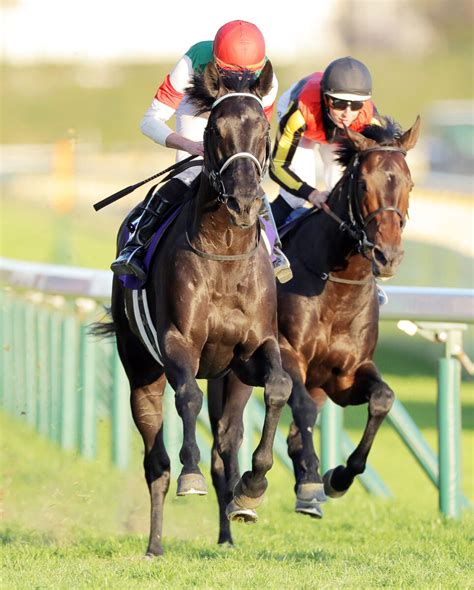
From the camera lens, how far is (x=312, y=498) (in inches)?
228

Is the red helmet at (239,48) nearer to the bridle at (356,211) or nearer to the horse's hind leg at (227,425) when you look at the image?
the bridle at (356,211)

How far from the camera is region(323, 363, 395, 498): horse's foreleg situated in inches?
239

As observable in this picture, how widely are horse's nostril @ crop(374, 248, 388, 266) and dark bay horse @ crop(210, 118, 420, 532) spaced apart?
0.09 metres

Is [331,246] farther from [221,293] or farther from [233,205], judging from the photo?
[233,205]

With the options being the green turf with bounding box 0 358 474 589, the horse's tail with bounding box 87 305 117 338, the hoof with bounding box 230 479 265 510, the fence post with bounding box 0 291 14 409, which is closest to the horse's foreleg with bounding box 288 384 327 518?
the green turf with bounding box 0 358 474 589

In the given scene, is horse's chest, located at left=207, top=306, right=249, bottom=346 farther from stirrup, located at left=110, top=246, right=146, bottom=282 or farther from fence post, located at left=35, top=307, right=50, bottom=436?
fence post, located at left=35, top=307, right=50, bottom=436

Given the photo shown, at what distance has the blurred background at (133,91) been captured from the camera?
2464 cm

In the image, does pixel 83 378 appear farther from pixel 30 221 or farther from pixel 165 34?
pixel 165 34

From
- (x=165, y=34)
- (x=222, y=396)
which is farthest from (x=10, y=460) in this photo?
(x=165, y=34)

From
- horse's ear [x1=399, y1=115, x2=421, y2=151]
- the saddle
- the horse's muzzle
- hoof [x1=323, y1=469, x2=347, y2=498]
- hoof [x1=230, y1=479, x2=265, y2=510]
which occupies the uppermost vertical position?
horse's ear [x1=399, y1=115, x2=421, y2=151]

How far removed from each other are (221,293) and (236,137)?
0.67 m

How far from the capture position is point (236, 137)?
5172 mm

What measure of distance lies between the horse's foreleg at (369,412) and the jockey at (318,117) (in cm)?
86

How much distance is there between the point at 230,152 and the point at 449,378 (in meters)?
2.70
